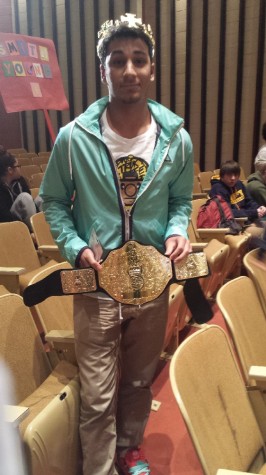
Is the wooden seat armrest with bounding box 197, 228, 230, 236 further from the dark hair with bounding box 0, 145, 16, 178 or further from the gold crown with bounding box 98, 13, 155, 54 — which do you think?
the gold crown with bounding box 98, 13, 155, 54

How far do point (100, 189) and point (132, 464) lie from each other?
0.94 meters

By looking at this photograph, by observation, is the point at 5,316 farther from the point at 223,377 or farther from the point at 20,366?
the point at 223,377

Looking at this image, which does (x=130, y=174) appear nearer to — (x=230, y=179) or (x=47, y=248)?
(x=47, y=248)

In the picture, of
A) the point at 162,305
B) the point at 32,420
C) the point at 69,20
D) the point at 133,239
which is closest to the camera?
the point at 32,420

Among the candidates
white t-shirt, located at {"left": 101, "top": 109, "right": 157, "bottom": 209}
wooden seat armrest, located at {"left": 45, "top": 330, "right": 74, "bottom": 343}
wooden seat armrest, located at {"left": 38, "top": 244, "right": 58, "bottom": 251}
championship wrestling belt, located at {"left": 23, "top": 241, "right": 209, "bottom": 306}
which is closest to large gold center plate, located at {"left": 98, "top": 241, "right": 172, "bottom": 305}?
championship wrestling belt, located at {"left": 23, "top": 241, "right": 209, "bottom": 306}

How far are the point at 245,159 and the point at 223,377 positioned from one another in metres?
6.17

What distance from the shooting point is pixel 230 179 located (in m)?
3.52

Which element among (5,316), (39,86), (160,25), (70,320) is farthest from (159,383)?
(160,25)

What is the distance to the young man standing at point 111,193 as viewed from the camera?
122 centimetres

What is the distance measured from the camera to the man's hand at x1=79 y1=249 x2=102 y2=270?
1174 millimetres

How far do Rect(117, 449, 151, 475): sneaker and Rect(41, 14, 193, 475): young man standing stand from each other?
0.44 ft

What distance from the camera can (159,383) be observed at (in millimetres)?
2170

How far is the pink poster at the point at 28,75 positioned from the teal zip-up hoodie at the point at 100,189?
7.78 ft

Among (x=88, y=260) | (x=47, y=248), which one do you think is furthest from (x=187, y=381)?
(x=47, y=248)
